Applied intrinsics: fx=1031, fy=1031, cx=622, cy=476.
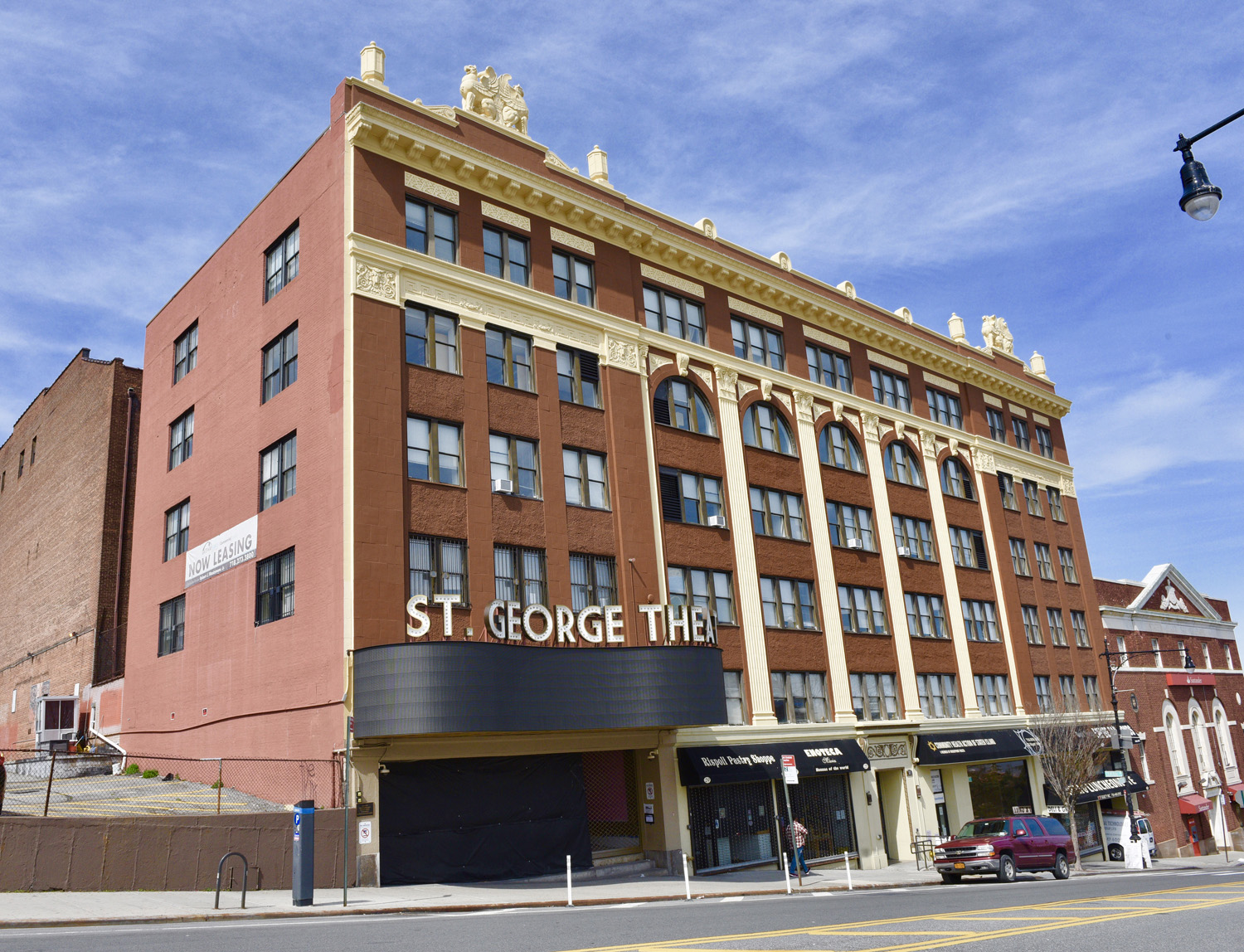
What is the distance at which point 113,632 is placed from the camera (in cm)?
3897

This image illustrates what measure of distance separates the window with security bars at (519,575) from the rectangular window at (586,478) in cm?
243

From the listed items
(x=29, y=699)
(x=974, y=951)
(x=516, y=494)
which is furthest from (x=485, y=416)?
(x=29, y=699)

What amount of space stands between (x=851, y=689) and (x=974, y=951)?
27.4m

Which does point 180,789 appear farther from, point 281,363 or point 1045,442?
point 1045,442

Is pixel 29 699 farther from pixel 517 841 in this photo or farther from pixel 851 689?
pixel 851 689

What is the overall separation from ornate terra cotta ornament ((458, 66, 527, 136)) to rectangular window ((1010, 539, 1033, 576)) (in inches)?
1249

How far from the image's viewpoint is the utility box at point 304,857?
19594 millimetres

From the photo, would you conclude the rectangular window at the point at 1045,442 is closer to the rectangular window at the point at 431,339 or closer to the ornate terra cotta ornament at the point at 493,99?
the ornate terra cotta ornament at the point at 493,99

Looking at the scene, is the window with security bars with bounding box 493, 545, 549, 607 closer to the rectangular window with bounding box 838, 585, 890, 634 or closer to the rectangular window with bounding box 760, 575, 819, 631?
the rectangular window with bounding box 760, 575, 819, 631

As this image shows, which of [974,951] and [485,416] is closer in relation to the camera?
[974,951]

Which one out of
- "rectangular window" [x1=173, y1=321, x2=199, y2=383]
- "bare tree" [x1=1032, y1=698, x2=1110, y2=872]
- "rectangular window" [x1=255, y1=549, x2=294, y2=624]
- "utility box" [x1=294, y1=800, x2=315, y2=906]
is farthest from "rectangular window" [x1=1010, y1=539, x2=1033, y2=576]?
"utility box" [x1=294, y1=800, x2=315, y2=906]

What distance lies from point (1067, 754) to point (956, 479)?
13.0m

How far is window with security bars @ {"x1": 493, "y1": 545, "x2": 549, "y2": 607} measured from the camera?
92.3ft

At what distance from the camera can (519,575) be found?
2861cm
